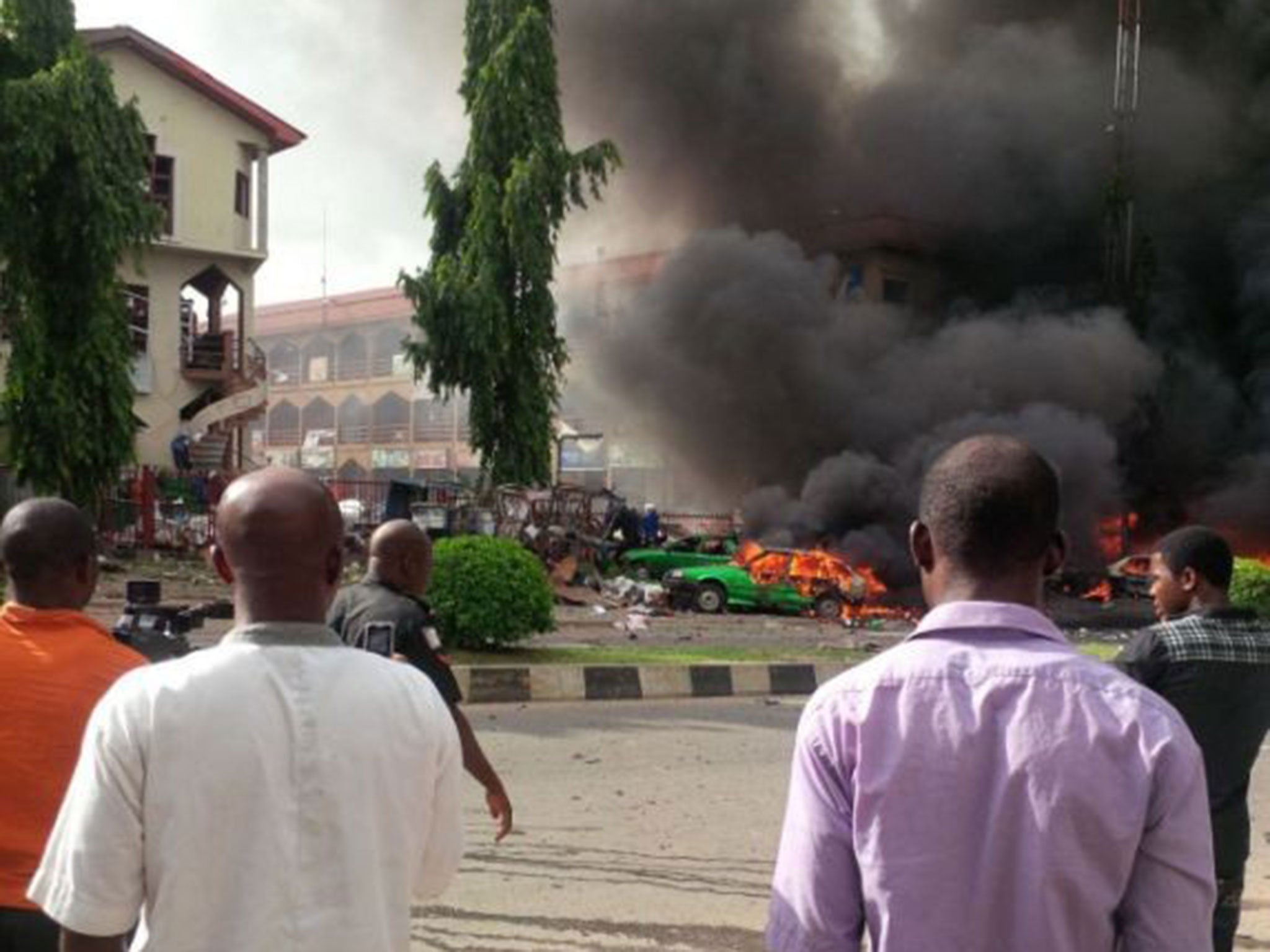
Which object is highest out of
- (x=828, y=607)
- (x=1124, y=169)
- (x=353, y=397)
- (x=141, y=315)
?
(x=1124, y=169)

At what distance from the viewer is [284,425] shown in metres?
55.3

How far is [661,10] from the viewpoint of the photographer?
1145 inches

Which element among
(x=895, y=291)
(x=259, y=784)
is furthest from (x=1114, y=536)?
(x=259, y=784)

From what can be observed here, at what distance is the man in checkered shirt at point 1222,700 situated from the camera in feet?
10.7

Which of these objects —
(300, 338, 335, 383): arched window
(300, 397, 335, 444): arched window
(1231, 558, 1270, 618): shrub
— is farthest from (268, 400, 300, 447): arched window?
(1231, 558, 1270, 618): shrub

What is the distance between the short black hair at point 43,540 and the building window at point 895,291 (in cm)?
2960

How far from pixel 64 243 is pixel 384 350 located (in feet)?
116

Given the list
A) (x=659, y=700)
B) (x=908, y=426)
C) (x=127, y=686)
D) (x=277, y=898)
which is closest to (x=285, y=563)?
(x=127, y=686)

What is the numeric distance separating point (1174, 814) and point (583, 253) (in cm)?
3103

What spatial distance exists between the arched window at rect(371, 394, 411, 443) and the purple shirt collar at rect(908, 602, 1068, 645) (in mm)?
49684

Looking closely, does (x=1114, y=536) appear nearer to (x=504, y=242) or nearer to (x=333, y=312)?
(x=504, y=242)

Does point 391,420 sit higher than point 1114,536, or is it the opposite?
point 391,420

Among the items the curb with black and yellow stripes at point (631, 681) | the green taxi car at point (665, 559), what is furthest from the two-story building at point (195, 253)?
the curb with black and yellow stripes at point (631, 681)

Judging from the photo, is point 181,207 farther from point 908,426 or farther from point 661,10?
point 908,426
